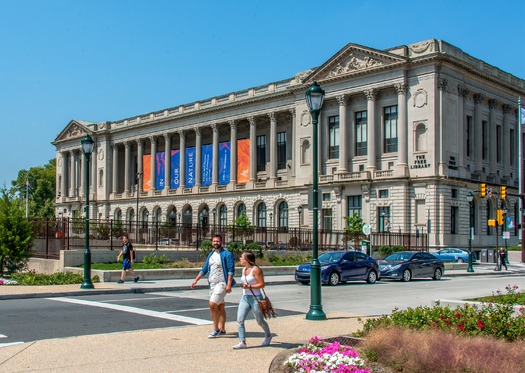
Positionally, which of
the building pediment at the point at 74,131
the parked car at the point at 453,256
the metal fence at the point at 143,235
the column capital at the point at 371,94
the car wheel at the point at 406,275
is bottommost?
the parked car at the point at 453,256

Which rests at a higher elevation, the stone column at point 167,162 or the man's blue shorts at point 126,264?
the stone column at point 167,162

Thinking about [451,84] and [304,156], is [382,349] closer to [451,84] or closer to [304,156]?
[451,84]

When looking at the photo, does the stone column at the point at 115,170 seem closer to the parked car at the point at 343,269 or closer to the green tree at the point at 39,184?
the green tree at the point at 39,184

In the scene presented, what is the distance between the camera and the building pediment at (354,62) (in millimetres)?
68375

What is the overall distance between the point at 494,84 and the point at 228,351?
69.4 metres

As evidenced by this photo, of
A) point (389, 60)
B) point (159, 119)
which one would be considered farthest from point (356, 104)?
point (159, 119)

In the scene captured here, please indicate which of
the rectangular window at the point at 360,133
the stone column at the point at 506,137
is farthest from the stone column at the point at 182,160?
the stone column at the point at 506,137

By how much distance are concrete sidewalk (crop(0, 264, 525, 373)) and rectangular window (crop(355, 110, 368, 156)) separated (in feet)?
193

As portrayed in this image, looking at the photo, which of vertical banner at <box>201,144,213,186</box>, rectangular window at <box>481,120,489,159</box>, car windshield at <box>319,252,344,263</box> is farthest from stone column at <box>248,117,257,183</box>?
car windshield at <box>319,252,344,263</box>

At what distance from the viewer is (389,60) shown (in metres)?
68.3

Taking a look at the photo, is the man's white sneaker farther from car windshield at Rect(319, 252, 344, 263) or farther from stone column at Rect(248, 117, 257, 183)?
stone column at Rect(248, 117, 257, 183)

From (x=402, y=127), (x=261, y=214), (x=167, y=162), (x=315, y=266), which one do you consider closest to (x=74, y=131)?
(x=167, y=162)

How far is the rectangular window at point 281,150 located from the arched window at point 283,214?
537cm

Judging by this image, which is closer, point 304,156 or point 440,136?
point 440,136
